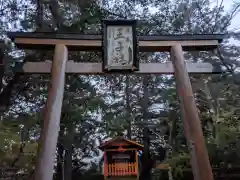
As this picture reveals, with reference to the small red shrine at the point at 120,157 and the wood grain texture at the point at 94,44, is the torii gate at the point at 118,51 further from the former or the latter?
the small red shrine at the point at 120,157

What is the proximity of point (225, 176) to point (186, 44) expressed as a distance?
6.08 meters

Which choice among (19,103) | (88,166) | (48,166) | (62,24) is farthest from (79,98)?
(88,166)

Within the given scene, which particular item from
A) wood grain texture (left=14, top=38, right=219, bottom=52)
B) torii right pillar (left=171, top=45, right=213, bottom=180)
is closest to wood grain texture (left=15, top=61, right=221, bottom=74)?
torii right pillar (left=171, top=45, right=213, bottom=180)

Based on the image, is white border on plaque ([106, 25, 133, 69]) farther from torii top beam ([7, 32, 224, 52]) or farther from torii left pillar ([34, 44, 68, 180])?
torii left pillar ([34, 44, 68, 180])

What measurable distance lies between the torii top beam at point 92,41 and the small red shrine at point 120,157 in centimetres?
507

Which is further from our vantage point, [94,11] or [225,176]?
[225,176]

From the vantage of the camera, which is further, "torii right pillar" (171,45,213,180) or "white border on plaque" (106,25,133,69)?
"white border on plaque" (106,25,133,69)

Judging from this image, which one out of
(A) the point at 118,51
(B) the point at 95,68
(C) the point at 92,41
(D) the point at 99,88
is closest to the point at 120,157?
(D) the point at 99,88

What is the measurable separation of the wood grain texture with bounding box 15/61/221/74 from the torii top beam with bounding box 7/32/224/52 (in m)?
0.38

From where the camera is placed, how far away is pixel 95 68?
5.60 meters

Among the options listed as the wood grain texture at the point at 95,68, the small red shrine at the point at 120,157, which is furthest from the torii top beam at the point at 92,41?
the small red shrine at the point at 120,157

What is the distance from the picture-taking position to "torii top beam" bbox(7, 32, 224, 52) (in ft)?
18.2

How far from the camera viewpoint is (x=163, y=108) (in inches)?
661

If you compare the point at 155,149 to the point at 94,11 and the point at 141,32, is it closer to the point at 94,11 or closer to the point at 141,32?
the point at 141,32
